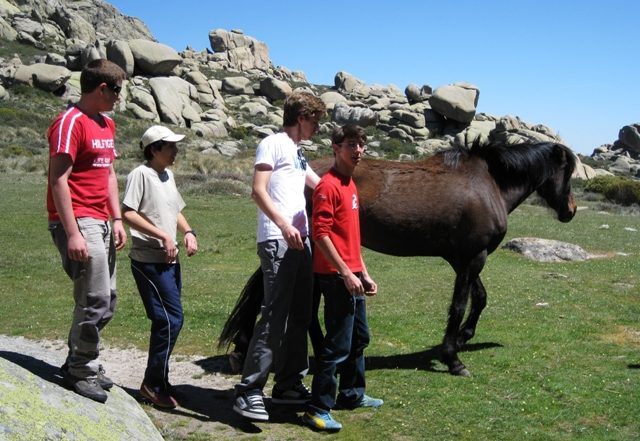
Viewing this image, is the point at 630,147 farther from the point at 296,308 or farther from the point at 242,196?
the point at 296,308

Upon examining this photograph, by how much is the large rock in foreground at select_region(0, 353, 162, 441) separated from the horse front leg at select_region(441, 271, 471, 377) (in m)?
3.48

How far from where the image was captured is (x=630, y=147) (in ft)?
332

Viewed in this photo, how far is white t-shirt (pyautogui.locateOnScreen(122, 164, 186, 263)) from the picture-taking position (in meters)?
Result: 5.62

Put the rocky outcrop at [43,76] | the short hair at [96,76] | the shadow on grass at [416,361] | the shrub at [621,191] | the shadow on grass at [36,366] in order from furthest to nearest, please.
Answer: the rocky outcrop at [43,76] → the shrub at [621,191] → the shadow on grass at [416,361] → the shadow on grass at [36,366] → the short hair at [96,76]

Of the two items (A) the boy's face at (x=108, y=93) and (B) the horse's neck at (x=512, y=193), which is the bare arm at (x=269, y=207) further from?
(B) the horse's neck at (x=512, y=193)

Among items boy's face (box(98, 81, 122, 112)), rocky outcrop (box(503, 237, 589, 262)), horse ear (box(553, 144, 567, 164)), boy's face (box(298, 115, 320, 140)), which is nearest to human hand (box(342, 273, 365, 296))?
boy's face (box(298, 115, 320, 140))

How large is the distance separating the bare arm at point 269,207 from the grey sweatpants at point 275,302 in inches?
10.6

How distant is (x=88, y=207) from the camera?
469 centimetres

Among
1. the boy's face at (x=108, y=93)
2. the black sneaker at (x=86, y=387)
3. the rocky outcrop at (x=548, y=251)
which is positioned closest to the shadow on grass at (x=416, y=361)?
the black sneaker at (x=86, y=387)

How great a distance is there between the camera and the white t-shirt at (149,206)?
221 inches

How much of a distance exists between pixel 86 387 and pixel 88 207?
3.91 ft

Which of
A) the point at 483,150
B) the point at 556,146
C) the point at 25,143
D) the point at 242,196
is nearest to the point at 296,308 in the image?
the point at 483,150

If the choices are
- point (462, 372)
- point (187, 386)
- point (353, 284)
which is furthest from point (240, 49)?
point (353, 284)

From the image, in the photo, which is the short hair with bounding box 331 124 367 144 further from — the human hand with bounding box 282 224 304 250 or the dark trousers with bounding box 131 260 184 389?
the dark trousers with bounding box 131 260 184 389
